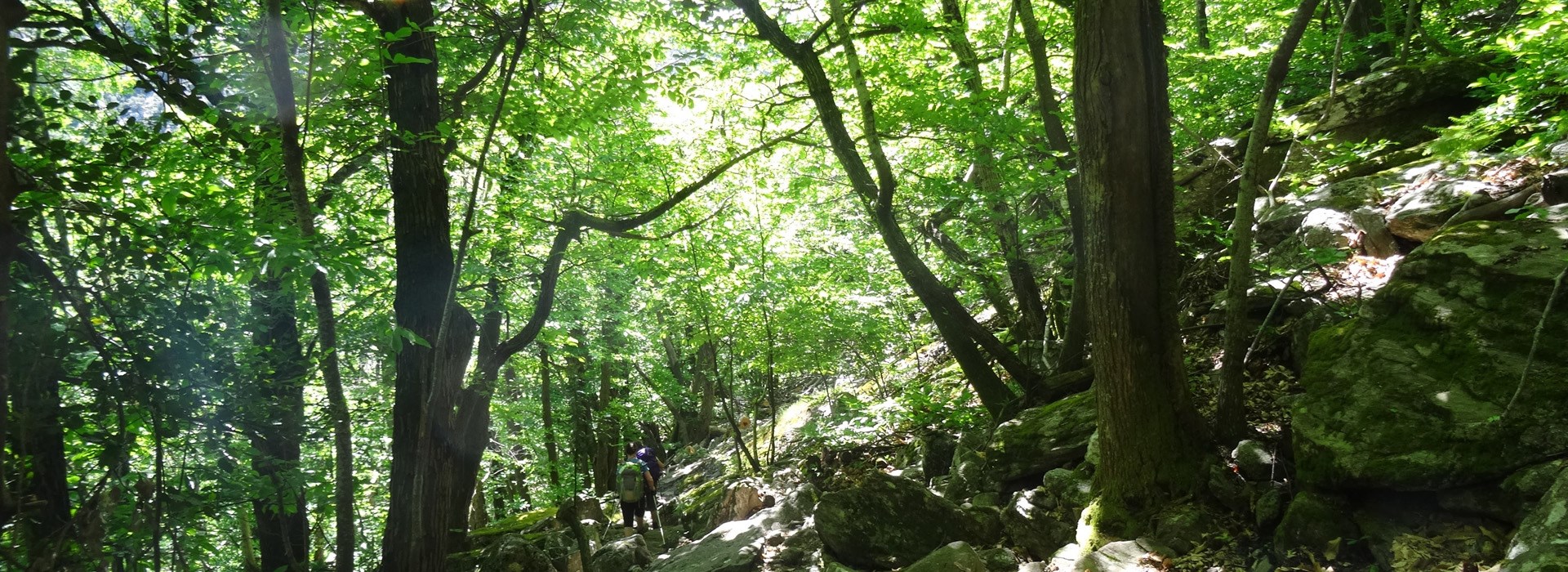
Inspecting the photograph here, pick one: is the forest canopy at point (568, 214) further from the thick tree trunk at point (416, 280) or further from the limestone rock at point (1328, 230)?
the limestone rock at point (1328, 230)

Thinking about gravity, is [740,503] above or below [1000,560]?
above

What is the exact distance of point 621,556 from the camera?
850 centimetres

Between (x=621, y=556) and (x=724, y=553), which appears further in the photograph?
(x=621, y=556)

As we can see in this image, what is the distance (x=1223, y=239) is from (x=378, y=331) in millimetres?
5486

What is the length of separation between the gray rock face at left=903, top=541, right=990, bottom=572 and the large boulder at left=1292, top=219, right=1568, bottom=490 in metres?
1.93

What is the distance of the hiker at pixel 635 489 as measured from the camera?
10.6 metres

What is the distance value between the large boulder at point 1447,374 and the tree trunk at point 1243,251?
429mm

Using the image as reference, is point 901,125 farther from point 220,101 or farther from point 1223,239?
point 220,101

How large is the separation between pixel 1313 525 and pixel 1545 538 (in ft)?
4.12

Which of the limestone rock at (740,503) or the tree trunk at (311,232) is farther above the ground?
the tree trunk at (311,232)

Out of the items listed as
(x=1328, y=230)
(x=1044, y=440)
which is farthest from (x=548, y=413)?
(x=1328, y=230)

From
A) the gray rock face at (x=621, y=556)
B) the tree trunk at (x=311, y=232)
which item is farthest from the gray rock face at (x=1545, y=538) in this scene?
the gray rock face at (x=621, y=556)

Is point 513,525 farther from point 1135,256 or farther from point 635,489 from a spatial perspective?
point 1135,256

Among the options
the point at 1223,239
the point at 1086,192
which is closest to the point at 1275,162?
the point at 1223,239
